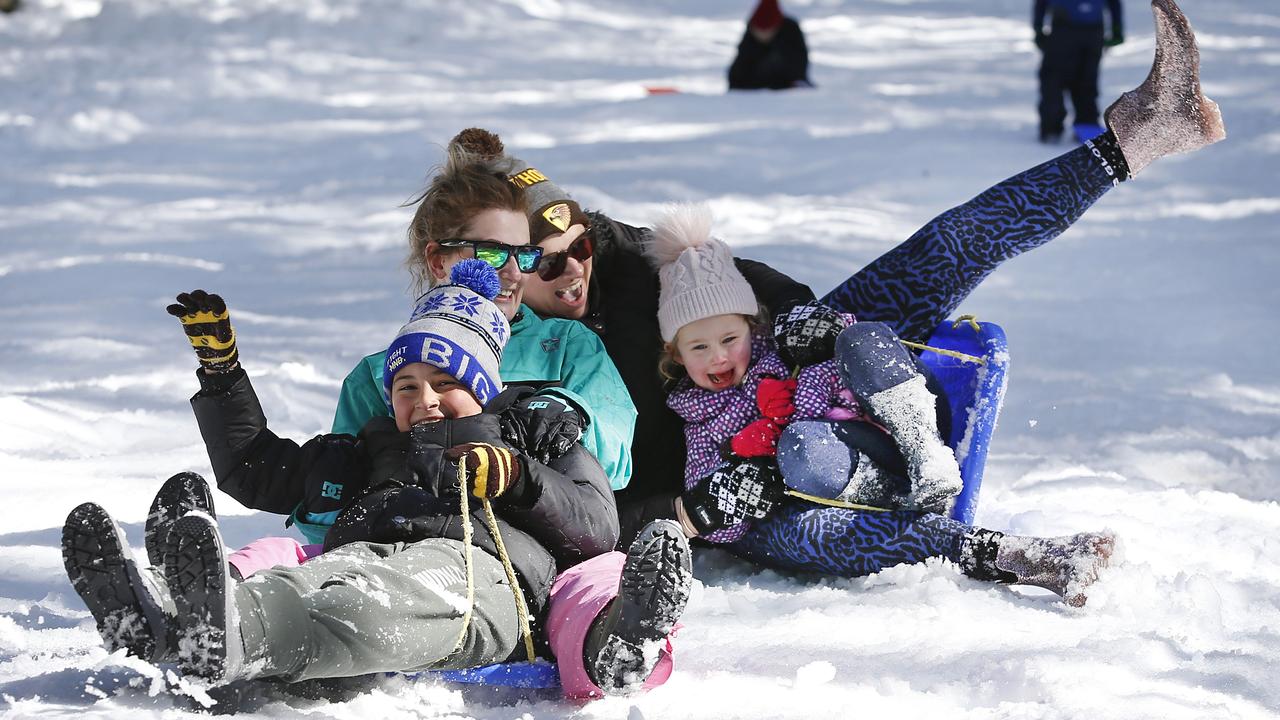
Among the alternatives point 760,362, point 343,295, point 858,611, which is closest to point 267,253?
point 343,295

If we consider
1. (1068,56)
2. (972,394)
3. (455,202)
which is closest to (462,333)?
(455,202)

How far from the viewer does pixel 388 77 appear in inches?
464

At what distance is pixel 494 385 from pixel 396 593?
561 millimetres

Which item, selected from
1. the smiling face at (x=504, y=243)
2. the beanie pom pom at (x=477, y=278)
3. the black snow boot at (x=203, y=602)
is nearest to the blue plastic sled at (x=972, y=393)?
the smiling face at (x=504, y=243)

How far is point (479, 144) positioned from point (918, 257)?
1.08 m

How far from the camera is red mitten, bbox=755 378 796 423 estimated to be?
291 centimetres

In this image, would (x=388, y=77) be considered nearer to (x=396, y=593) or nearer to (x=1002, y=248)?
(x=1002, y=248)

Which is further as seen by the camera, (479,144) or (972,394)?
(479,144)

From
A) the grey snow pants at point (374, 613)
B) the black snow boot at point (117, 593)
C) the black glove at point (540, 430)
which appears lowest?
the grey snow pants at point (374, 613)

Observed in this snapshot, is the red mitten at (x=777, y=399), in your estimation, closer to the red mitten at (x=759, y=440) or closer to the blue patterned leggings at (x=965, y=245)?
the red mitten at (x=759, y=440)

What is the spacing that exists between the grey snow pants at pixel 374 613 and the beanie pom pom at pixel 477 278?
1.84ft

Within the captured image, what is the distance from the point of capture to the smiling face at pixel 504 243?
2789 mm

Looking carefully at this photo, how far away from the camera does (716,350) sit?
2.96m

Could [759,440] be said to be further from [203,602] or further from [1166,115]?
[203,602]
